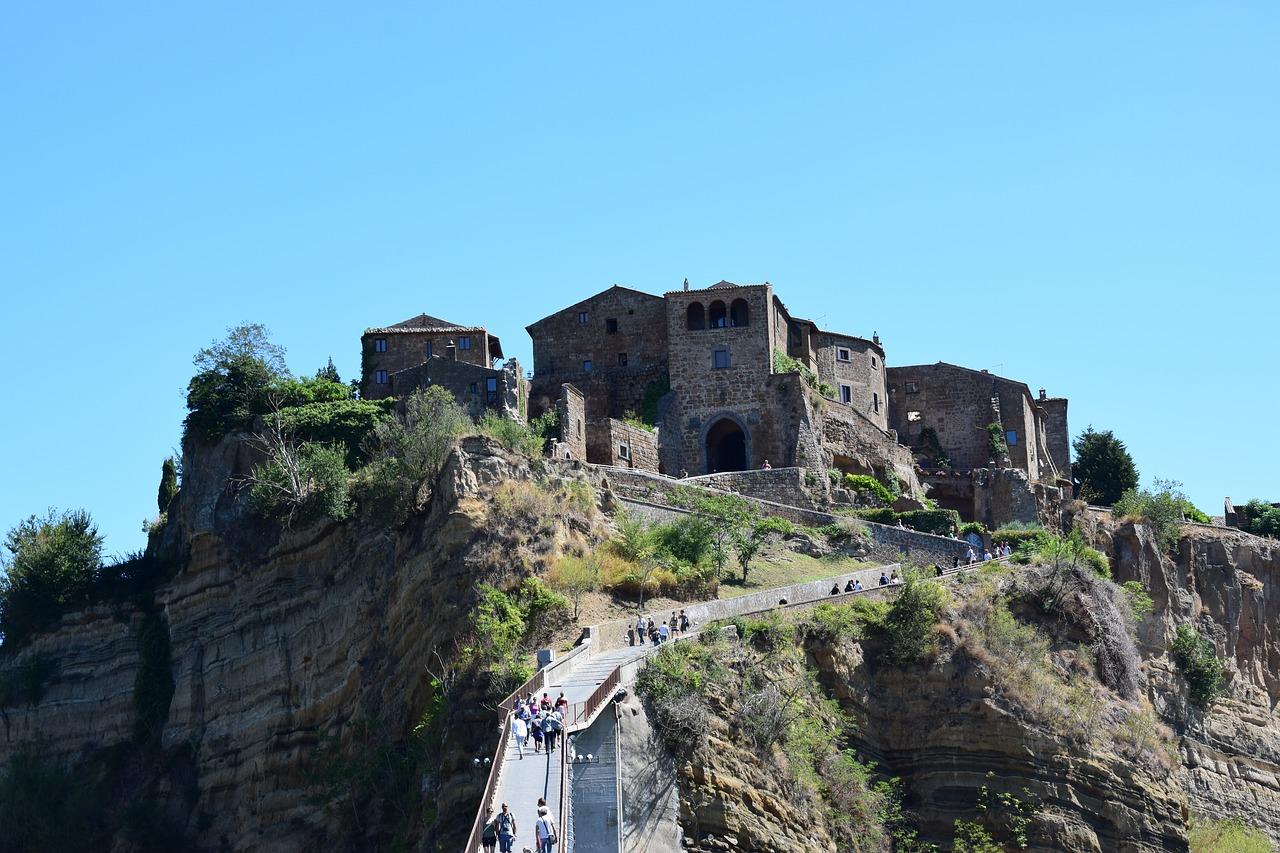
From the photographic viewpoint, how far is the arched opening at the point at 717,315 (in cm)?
7756

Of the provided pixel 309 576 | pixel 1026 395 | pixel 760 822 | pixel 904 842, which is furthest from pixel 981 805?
pixel 1026 395

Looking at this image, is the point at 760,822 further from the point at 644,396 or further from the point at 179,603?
the point at 644,396

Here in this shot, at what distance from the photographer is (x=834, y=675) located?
175 ft

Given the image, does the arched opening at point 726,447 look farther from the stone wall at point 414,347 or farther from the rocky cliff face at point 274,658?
the rocky cliff face at point 274,658

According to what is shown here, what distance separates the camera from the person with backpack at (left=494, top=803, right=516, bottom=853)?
3666 cm

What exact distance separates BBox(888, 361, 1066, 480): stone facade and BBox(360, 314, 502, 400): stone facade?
1825cm

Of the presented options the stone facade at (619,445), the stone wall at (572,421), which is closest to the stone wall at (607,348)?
the stone facade at (619,445)

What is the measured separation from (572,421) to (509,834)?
35.6 meters

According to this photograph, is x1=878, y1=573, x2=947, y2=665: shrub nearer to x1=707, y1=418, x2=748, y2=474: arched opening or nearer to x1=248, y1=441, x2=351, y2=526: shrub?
x1=248, y1=441, x2=351, y2=526: shrub

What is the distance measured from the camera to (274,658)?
6188cm

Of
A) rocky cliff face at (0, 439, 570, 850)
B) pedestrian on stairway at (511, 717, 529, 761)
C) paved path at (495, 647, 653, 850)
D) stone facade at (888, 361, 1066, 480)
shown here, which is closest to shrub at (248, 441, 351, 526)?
rocky cliff face at (0, 439, 570, 850)

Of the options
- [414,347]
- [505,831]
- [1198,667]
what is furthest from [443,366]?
[505,831]

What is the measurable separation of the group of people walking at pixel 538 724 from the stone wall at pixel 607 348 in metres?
35.3

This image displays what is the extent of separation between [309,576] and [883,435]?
24.8 m
